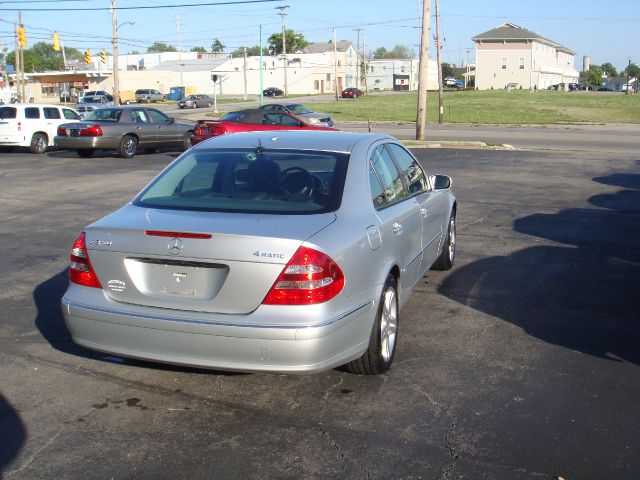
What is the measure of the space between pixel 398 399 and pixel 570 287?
3502 millimetres

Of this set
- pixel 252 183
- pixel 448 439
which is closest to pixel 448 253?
pixel 252 183

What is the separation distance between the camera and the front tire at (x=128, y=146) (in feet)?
73.9

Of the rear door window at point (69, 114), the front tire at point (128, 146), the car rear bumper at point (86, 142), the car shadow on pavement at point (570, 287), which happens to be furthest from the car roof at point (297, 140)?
the rear door window at point (69, 114)

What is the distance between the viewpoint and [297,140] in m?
5.64

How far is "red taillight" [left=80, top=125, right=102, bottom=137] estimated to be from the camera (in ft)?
72.0

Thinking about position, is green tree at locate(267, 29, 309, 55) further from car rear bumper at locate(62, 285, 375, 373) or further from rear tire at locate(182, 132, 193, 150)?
car rear bumper at locate(62, 285, 375, 373)

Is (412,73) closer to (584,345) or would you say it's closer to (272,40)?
(272,40)

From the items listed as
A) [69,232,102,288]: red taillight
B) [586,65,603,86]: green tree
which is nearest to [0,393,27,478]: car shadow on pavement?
[69,232,102,288]: red taillight

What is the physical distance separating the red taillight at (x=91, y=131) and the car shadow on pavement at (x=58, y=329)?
15.0 m

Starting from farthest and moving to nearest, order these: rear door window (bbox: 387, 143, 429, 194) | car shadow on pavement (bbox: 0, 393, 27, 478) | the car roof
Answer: rear door window (bbox: 387, 143, 429, 194)
the car roof
car shadow on pavement (bbox: 0, 393, 27, 478)

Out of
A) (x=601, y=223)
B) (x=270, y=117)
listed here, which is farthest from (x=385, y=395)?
(x=270, y=117)

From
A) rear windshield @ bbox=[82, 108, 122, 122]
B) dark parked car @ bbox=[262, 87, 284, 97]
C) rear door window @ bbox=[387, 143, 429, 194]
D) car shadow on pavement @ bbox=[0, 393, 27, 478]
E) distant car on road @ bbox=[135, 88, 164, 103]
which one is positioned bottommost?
car shadow on pavement @ bbox=[0, 393, 27, 478]

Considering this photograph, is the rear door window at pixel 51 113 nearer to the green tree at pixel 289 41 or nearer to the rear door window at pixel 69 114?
the rear door window at pixel 69 114

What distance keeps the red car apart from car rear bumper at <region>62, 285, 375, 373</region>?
59.5 feet
